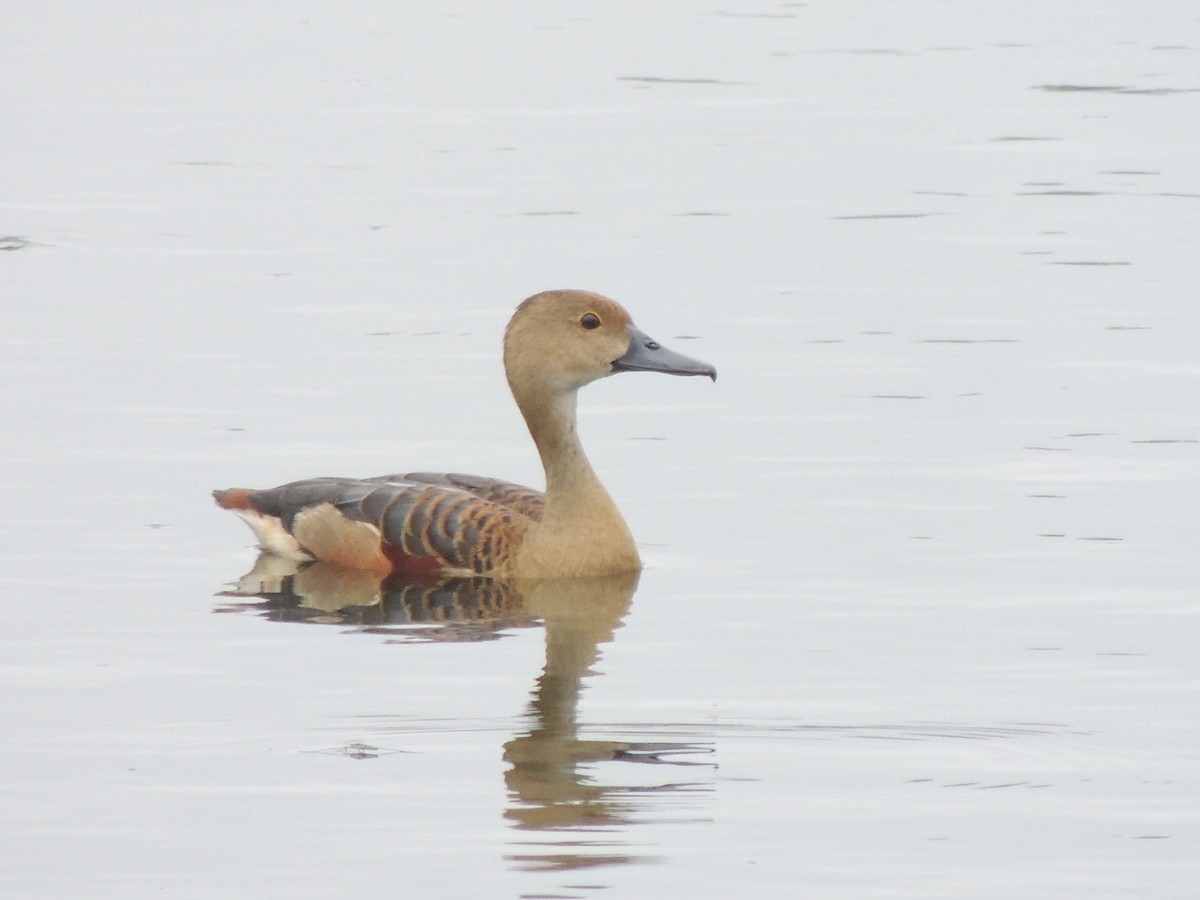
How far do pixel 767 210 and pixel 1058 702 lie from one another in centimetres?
1145

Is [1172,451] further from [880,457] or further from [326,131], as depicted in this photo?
[326,131]

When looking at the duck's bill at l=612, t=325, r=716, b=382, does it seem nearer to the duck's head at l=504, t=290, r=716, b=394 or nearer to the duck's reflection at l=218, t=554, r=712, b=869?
the duck's head at l=504, t=290, r=716, b=394

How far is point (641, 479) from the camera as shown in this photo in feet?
42.8

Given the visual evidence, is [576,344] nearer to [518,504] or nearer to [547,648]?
[518,504]

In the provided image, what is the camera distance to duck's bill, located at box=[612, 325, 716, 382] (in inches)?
474

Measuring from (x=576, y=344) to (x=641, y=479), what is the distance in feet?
3.78

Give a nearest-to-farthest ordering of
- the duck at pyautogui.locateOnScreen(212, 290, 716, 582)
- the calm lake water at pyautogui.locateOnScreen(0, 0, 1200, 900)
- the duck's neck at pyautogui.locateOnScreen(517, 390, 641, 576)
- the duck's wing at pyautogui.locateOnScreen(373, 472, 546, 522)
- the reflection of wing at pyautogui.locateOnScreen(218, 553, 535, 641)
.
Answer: the calm lake water at pyautogui.locateOnScreen(0, 0, 1200, 900) → the reflection of wing at pyautogui.locateOnScreen(218, 553, 535, 641) → the duck's neck at pyautogui.locateOnScreen(517, 390, 641, 576) → the duck at pyautogui.locateOnScreen(212, 290, 716, 582) → the duck's wing at pyautogui.locateOnScreen(373, 472, 546, 522)

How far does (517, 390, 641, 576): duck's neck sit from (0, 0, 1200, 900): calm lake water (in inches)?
8.6

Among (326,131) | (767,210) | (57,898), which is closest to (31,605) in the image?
(57,898)

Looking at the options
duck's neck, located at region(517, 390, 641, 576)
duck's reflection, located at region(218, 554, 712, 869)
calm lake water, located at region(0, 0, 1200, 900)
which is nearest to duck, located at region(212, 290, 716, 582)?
duck's neck, located at region(517, 390, 641, 576)

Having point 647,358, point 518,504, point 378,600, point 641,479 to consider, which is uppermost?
point 647,358

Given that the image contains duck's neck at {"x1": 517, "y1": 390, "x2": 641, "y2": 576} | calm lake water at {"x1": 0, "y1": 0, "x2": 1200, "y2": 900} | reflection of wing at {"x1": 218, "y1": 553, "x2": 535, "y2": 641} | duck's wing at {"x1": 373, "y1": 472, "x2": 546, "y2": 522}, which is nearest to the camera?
calm lake water at {"x1": 0, "y1": 0, "x2": 1200, "y2": 900}

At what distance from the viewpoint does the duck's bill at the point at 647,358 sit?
39.5 feet

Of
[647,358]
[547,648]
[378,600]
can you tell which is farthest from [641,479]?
[547,648]
